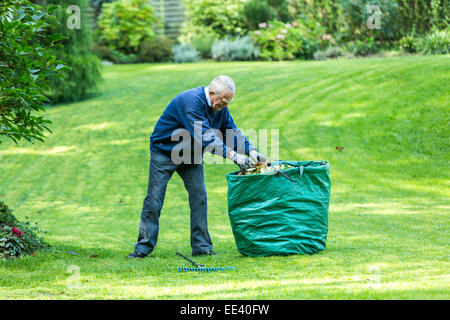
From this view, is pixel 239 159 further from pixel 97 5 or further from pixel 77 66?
pixel 97 5

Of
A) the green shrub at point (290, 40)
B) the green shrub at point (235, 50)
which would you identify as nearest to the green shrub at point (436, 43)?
the green shrub at point (290, 40)

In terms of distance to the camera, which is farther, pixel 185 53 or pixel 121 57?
pixel 121 57

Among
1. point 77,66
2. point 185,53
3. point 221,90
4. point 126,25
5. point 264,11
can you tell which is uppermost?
point 264,11

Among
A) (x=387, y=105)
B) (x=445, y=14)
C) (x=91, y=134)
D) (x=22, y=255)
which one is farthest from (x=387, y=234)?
(x=445, y=14)

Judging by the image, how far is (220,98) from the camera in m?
5.32

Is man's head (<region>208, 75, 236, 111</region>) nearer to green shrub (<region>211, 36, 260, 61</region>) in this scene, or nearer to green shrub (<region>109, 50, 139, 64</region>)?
green shrub (<region>211, 36, 260, 61</region>)

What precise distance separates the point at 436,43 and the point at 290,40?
14.1 feet

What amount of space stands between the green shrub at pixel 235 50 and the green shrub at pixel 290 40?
37 centimetres

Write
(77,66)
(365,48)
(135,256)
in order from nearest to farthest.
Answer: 1. (135,256)
2. (77,66)
3. (365,48)

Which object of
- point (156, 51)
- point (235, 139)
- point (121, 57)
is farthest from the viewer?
point (121, 57)

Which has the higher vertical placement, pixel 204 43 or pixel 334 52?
pixel 204 43

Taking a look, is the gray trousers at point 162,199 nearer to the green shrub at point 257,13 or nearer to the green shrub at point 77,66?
the green shrub at point 77,66

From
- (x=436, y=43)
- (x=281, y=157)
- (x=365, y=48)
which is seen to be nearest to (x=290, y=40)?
(x=365, y=48)

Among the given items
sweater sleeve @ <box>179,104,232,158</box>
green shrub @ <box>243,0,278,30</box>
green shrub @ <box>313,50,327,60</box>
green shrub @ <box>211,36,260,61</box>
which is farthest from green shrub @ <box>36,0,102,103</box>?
sweater sleeve @ <box>179,104,232,158</box>
